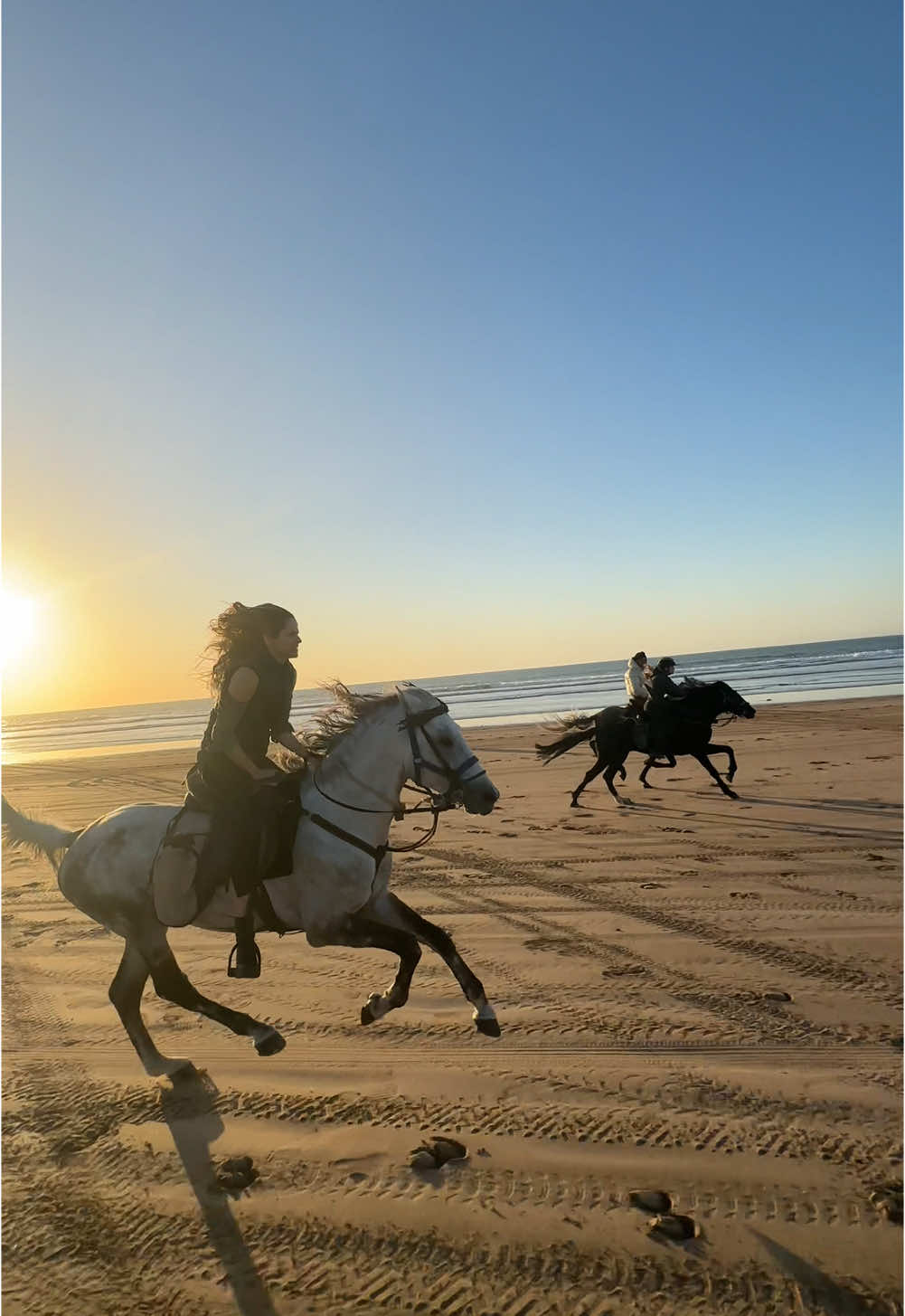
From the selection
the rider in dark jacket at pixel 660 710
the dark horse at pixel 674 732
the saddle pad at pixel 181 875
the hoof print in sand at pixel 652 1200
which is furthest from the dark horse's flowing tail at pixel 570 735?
the hoof print in sand at pixel 652 1200

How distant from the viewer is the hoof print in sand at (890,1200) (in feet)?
9.98

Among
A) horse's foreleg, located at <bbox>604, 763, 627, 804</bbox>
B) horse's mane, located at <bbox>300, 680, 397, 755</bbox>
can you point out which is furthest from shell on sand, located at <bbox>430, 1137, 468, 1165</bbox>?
horse's foreleg, located at <bbox>604, 763, 627, 804</bbox>

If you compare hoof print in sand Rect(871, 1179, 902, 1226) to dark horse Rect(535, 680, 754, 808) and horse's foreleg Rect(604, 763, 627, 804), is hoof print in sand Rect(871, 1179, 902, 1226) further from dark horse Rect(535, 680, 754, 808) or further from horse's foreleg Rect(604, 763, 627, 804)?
horse's foreleg Rect(604, 763, 627, 804)

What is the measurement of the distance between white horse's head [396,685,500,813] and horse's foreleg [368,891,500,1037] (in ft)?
2.27

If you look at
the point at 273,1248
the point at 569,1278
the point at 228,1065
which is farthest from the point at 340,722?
the point at 569,1278

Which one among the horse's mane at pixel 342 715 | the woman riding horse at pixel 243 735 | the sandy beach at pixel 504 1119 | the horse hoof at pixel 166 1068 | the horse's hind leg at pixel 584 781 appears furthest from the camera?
the horse's hind leg at pixel 584 781

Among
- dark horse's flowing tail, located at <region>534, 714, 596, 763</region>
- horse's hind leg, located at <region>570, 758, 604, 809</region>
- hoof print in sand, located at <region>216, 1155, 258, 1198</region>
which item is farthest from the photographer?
dark horse's flowing tail, located at <region>534, 714, 596, 763</region>

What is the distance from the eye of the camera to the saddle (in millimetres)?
4328

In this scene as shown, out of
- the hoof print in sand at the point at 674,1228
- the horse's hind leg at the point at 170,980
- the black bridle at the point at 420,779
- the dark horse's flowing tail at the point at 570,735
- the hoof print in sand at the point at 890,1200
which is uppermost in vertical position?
the black bridle at the point at 420,779

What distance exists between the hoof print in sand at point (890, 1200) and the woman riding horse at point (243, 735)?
3.01 m

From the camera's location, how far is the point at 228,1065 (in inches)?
186

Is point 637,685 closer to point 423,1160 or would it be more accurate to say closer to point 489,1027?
point 489,1027

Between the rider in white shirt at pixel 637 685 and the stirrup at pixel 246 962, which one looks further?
the rider in white shirt at pixel 637 685

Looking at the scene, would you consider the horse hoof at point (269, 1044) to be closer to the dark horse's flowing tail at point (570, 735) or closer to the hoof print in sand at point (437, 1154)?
the hoof print in sand at point (437, 1154)
